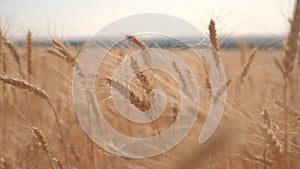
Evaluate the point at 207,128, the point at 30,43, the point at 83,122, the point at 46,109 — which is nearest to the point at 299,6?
the point at 207,128

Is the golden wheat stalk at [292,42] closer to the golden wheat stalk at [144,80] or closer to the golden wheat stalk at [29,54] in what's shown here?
the golden wheat stalk at [144,80]

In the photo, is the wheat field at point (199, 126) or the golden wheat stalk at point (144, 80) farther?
the golden wheat stalk at point (144, 80)

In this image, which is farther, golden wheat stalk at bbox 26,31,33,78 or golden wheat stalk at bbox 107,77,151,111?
golden wheat stalk at bbox 26,31,33,78

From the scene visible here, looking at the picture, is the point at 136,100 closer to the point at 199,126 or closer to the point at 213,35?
the point at 199,126

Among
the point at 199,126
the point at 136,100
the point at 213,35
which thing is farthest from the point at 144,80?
the point at 213,35

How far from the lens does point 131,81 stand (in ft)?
4.64

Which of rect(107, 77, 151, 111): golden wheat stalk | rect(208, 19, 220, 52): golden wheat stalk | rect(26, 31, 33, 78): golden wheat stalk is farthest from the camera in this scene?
rect(26, 31, 33, 78): golden wheat stalk

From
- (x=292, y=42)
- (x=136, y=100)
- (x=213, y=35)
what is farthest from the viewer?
(x=213, y=35)

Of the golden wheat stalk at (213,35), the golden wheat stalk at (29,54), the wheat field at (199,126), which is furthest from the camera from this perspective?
the golden wheat stalk at (29,54)

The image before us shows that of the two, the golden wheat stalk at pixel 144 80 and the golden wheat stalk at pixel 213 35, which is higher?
the golden wheat stalk at pixel 213 35

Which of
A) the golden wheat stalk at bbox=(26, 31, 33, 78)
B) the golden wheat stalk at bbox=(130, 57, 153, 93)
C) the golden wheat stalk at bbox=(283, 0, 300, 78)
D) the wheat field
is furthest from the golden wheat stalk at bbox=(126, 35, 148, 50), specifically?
the golden wheat stalk at bbox=(26, 31, 33, 78)

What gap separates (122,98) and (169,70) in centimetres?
38

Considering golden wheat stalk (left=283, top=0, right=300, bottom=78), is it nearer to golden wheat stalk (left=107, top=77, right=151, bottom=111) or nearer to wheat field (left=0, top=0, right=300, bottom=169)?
wheat field (left=0, top=0, right=300, bottom=169)

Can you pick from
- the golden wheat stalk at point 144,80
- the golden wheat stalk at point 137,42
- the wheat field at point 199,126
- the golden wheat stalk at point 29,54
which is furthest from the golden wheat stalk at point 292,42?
the golden wheat stalk at point 29,54
